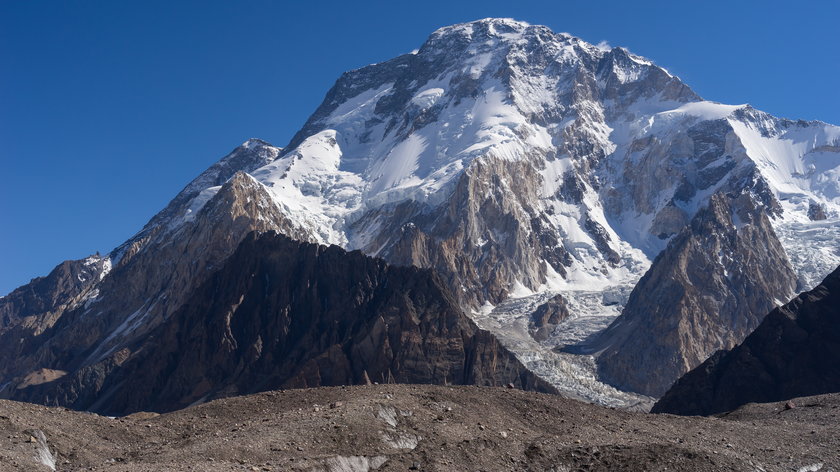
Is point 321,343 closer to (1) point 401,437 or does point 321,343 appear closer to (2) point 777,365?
(2) point 777,365

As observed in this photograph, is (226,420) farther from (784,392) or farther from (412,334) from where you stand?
(412,334)

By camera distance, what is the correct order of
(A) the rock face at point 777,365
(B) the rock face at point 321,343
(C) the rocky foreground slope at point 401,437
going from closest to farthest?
1. (C) the rocky foreground slope at point 401,437
2. (A) the rock face at point 777,365
3. (B) the rock face at point 321,343

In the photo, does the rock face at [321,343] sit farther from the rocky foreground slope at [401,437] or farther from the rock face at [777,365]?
the rocky foreground slope at [401,437]

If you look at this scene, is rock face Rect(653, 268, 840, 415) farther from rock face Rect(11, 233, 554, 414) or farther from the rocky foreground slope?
the rocky foreground slope

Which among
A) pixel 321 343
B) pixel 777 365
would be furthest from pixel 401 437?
pixel 321 343

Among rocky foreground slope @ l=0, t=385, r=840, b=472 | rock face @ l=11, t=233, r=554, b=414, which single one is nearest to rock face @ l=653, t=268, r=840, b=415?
rock face @ l=11, t=233, r=554, b=414

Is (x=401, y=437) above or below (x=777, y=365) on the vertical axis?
below

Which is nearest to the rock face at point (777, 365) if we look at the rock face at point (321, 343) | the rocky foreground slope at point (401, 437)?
the rock face at point (321, 343)
